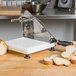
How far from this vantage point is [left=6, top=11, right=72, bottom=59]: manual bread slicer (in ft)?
4.17

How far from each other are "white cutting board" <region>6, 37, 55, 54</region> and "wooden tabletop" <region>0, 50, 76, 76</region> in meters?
0.05

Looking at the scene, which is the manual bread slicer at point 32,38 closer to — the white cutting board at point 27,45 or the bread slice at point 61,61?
the white cutting board at point 27,45

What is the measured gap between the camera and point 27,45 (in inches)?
51.8


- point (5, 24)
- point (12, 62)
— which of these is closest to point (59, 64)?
point (12, 62)

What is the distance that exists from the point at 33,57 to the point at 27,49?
0.22 feet

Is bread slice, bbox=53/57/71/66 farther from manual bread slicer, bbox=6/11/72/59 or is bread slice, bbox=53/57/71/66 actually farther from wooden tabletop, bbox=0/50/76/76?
manual bread slicer, bbox=6/11/72/59

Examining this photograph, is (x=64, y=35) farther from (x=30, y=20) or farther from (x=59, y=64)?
(x=59, y=64)

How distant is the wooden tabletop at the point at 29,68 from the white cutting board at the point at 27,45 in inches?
1.8

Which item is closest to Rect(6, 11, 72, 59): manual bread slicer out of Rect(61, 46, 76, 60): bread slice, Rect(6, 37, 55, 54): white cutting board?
Rect(6, 37, 55, 54): white cutting board

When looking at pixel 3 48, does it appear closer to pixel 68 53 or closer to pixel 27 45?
pixel 27 45

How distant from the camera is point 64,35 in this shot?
317cm

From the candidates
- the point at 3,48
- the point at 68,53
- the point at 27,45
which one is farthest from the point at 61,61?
the point at 3,48

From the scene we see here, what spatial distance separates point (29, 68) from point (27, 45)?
28cm

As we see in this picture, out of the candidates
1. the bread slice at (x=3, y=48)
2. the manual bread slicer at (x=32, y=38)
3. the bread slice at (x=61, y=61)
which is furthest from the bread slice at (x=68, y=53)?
the bread slice at (x=3, y=48)
